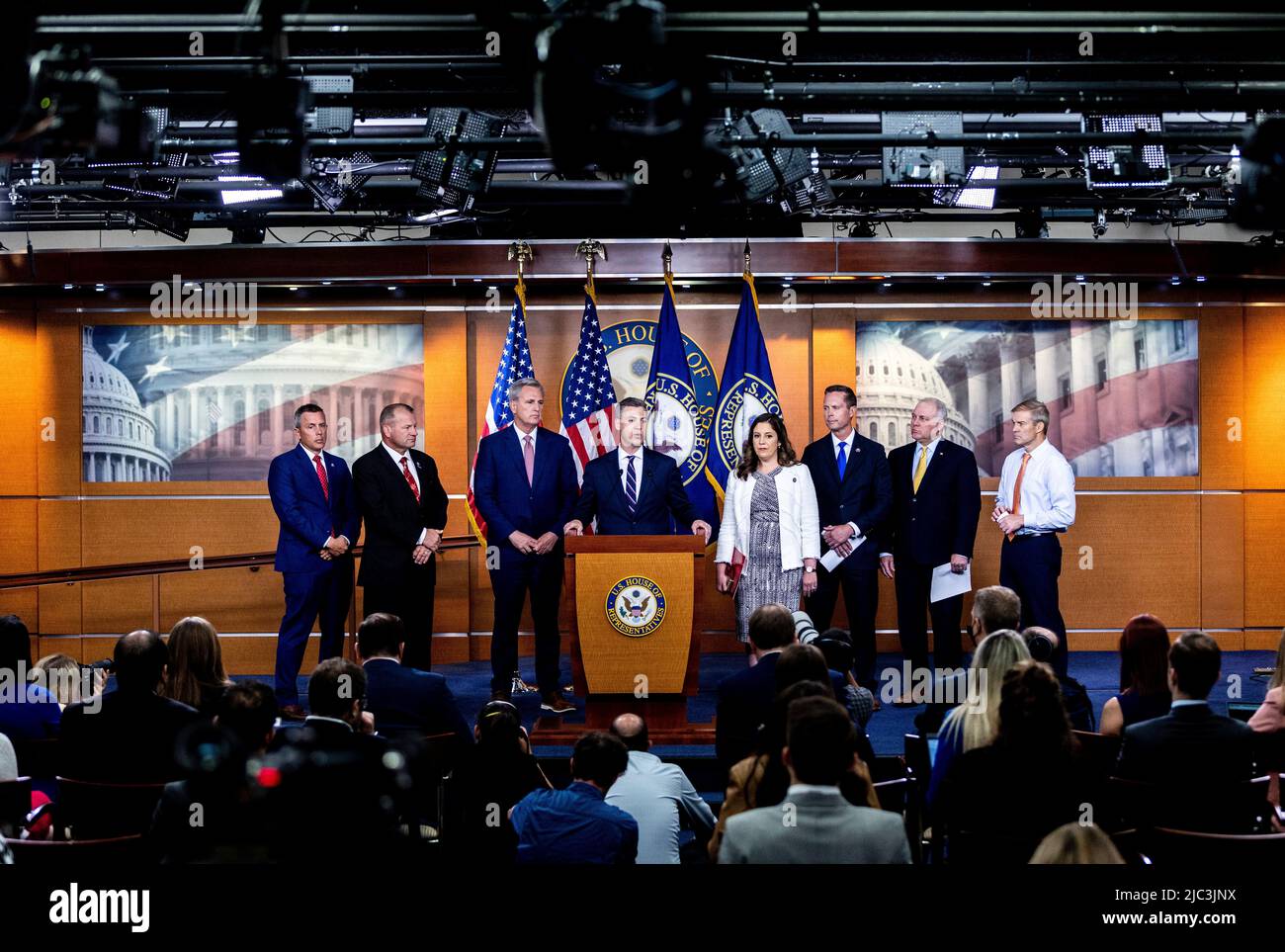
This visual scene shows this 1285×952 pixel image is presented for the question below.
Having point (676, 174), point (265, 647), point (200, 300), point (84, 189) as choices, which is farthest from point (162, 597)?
point (676, 174)

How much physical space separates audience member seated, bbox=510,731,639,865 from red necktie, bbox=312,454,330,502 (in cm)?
411

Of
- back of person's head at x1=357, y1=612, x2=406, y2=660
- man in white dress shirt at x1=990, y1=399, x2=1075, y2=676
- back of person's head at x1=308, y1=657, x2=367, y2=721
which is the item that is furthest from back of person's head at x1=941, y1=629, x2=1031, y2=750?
man in white dress shirt at x1=990, y1=399, x2=1075, y2=676

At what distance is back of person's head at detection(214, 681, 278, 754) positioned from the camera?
347 cm

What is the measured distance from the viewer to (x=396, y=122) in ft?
24.4

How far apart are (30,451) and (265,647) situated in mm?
2263

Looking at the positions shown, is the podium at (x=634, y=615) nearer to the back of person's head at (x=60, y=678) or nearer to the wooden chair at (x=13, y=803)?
the back of person's head at (x=60, y=678)

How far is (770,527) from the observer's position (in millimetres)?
6754

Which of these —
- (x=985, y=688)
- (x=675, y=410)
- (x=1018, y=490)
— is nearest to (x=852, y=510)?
(x=1018, y=490)

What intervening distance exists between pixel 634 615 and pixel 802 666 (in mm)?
2356

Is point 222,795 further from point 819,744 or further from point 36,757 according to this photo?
point 36,757

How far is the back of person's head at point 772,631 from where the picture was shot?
14.9ft

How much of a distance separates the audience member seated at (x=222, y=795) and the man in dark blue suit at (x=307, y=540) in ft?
11.9

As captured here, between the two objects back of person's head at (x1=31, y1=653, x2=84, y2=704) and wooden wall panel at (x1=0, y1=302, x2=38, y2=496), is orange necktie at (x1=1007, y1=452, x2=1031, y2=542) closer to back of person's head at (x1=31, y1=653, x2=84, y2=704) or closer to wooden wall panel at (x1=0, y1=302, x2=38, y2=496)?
back of person's head at (x1=31, y1=653, x2=84, y2=704)
